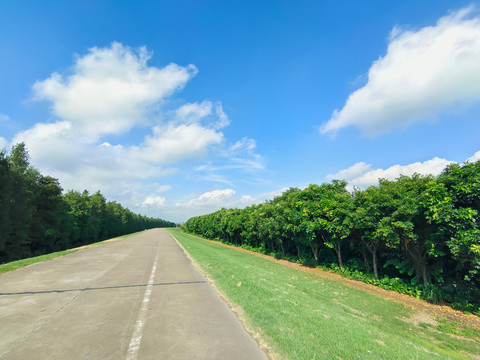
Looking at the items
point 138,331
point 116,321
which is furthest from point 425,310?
point 116,321

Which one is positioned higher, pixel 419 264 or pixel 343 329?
pixel 419 264

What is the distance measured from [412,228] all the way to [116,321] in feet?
35.2

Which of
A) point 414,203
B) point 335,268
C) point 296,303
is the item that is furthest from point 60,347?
point 335,268

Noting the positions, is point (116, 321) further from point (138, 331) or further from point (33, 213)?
point (33, 213)

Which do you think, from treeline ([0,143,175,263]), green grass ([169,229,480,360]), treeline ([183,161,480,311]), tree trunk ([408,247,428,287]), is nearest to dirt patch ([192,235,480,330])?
green grass ([169,229,480,360])

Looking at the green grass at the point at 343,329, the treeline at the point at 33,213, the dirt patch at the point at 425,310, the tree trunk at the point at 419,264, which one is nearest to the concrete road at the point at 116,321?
the green grass at the point at 343,329

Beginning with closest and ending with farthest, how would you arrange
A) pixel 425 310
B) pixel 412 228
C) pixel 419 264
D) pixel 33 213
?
pixel 425 310, pixel 412 228, pixel 419 264, pixel 33 213

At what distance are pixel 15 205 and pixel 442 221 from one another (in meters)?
37.3

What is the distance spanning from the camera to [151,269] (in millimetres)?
11523

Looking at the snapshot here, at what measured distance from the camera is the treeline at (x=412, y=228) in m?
7.56

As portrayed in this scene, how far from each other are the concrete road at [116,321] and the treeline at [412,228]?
784 centimetres

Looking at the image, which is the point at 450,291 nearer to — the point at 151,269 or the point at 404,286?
the point at 404,286

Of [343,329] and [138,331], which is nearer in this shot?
[138,331]

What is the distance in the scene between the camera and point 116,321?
5.09 m
